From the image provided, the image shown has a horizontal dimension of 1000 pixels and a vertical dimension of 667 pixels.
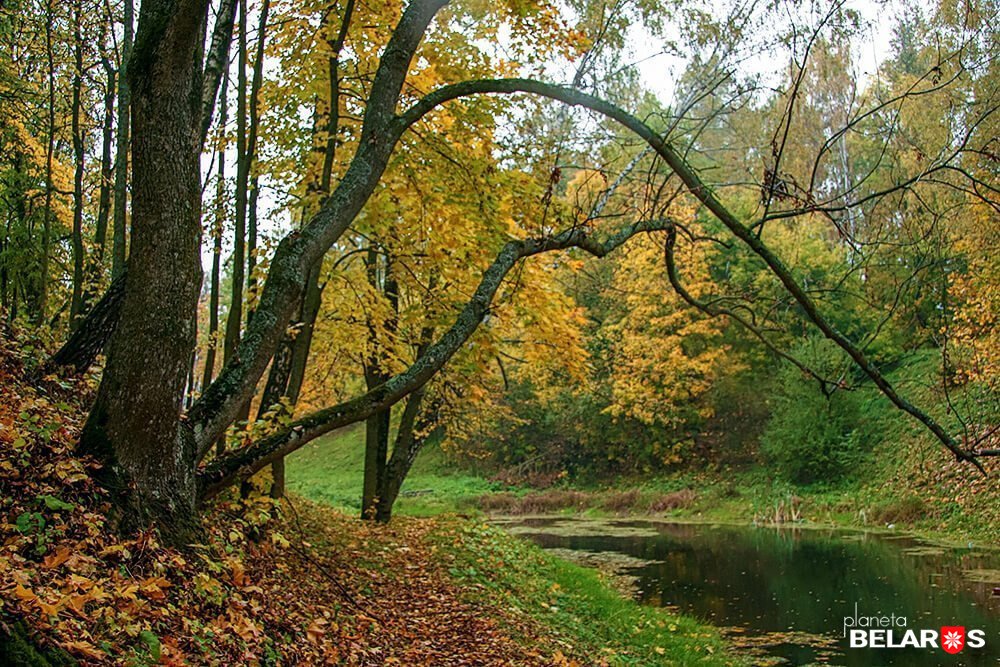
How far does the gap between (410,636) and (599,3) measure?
6.01 meters

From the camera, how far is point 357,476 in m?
32.9

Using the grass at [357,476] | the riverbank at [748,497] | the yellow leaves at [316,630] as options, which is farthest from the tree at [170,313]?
the grass at [357,476]

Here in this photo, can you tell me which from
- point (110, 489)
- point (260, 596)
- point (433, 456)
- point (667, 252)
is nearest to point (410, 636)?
point (260, 596)

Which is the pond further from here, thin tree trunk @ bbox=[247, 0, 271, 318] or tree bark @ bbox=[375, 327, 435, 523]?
thin tree trunk @ bbox=[247, 0, 271, 318]

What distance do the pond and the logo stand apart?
5 centimetres

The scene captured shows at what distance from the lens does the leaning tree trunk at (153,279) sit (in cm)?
424

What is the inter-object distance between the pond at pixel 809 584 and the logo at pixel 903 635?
49mm

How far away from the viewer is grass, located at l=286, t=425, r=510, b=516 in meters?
26.9

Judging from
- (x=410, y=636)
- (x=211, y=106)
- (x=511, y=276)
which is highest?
(x=211, y=106)

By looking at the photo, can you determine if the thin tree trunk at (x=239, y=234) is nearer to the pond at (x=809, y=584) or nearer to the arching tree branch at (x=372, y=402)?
the arching tree branch at (x=372, y=402)

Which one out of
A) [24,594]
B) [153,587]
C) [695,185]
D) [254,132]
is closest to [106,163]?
[254,132]

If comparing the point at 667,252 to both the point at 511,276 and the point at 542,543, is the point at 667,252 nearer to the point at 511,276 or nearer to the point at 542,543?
the point at 511,276

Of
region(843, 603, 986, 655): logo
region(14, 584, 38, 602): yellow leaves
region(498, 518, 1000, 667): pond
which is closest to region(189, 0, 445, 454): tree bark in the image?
region(14, 584, 38, 602): yellow leaves

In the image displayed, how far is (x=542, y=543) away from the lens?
1842cm
